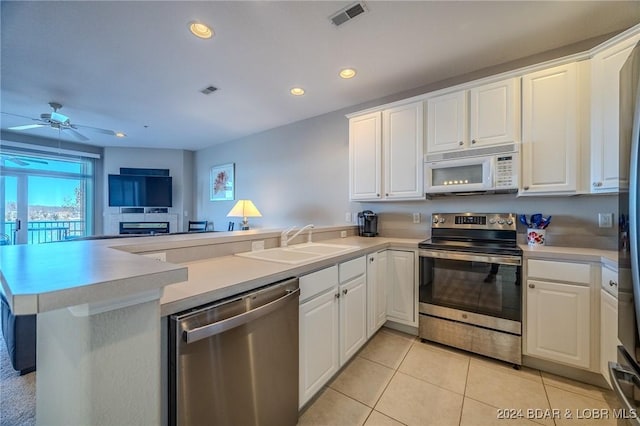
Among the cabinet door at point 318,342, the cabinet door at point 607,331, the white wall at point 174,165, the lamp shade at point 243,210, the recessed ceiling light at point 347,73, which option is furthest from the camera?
the white wall at point 174,165

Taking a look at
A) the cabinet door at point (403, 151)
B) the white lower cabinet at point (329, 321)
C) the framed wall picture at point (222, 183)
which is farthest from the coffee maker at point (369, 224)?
the framed wall picture at point (222, 183)

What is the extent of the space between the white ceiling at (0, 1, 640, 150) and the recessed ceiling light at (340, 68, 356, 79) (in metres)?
0.07

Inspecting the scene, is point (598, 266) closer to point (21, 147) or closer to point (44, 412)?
point (44, 412)

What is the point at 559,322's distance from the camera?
6.09 feet

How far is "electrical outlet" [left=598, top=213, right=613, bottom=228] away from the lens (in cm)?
203

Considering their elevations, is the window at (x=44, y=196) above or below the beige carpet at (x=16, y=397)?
above

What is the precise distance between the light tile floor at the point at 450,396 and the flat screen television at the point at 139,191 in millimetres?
5681

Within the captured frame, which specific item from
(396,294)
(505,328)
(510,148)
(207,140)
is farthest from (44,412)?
(207,140)

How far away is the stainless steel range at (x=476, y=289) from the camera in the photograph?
2.00 meters

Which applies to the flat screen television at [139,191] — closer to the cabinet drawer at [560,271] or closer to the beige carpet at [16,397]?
the beige carpet at [16,397]

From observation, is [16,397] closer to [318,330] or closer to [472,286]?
[318,330]

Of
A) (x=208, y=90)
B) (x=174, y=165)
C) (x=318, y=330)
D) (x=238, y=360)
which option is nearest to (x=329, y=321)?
(x=318, y=330)

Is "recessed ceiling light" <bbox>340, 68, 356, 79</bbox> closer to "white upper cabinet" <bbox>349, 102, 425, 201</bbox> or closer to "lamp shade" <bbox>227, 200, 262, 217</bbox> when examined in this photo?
"white upper cabinet" <bbox>349, 102, 425, 201</bbox>

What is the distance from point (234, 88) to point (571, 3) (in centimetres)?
306
